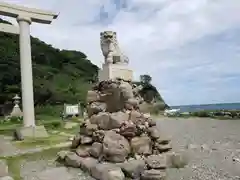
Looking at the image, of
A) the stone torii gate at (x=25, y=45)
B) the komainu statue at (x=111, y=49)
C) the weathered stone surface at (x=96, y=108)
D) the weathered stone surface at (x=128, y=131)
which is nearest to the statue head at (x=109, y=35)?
the komainu statue at (x=111, y=49)

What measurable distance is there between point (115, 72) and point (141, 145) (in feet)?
8.16

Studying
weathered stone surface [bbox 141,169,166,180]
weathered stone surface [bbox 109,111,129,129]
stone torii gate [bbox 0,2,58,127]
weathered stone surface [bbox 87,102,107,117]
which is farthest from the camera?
stone torii gate [bbox 0,2,58,127]

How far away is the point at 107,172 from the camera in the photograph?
5.78m

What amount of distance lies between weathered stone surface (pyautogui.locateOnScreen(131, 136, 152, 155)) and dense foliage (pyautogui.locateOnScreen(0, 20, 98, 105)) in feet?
Answer: 63.4

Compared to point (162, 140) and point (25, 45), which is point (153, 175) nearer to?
point (162, 140)

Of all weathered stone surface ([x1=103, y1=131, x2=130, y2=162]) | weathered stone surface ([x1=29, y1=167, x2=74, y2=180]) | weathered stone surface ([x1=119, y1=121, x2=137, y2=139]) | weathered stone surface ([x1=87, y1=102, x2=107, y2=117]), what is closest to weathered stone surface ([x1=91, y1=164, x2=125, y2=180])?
weathered stone surface ([x1=103, y1=131, x2=130, y2=162])

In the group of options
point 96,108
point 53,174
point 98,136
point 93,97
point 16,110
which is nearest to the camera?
point 53,174

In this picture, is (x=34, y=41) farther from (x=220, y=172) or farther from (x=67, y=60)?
(x=220, y=172)

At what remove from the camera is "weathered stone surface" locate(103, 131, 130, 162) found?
659 cm

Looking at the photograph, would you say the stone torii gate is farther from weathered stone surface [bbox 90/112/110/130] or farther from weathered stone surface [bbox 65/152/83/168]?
weathered stone surface [bbox 65/152/83/168]

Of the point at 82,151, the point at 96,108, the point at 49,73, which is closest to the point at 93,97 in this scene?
the point at 96,108

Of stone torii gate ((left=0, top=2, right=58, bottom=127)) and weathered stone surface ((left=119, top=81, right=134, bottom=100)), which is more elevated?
stone torii gate ((left=0, top=2, right=58, bottom=127))

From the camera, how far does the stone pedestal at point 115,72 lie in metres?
8.53

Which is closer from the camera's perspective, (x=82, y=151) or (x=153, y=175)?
(x=153, y=175)
